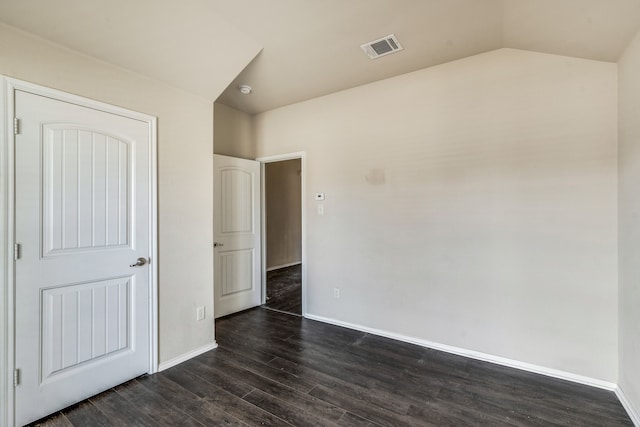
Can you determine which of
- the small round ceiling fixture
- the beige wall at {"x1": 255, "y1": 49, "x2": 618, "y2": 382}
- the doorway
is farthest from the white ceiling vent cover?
the doorway

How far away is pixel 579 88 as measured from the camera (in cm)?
226

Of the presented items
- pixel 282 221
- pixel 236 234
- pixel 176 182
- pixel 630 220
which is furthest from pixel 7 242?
pixel 282 221

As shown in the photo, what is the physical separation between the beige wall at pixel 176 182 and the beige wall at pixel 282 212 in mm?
3568

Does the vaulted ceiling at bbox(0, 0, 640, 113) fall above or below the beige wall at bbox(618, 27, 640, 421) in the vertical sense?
above

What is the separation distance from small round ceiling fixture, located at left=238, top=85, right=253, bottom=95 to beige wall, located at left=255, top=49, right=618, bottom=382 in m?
0.84

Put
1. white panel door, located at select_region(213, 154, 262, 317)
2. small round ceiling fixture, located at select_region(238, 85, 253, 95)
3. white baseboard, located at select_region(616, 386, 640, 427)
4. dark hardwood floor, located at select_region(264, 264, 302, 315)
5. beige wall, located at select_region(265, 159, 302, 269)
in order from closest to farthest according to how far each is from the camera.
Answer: white baseboard, located at select_region(616, 386, 640, 427)
small round ceiling fixture, located at select_region(238, 85, 253, 95)
white panel door, located at select_region(213, 154, 262, 317)
dark hardwood floor, located at select_region(264, 264, 302, 315)
beige wall, located at select_region(265, 159, 302, 269)

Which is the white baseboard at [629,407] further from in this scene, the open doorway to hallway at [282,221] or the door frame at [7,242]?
the open doorway to hallway at [282,221]

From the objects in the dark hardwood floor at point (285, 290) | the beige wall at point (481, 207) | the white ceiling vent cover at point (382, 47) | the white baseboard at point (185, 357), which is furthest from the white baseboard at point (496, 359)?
the white ceiling vent cover at point (382, 47)

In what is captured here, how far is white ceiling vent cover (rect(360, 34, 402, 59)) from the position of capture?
2436mm

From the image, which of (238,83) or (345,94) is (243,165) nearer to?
(238,83)

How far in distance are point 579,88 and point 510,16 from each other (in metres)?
0.81

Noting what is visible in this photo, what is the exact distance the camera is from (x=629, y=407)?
1.94 meters

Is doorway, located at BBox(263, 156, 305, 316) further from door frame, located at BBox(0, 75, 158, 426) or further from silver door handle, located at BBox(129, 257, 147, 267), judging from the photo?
door frame, located at BBox(0, 75, 158, 426)

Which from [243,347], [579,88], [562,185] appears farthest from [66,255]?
[579,88]
